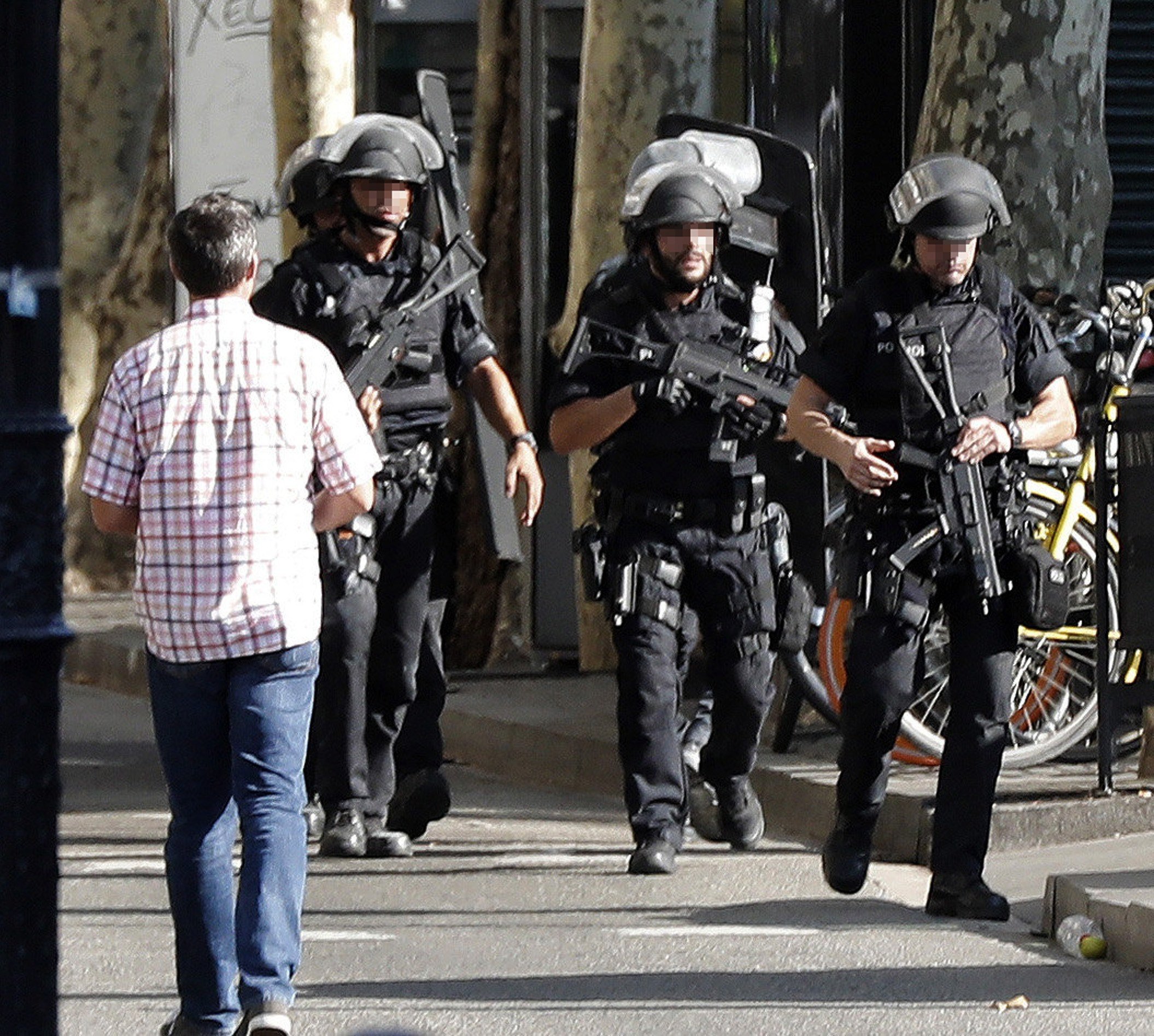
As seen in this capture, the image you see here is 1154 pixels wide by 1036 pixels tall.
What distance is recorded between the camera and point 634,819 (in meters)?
8.14

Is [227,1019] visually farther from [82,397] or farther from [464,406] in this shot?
[82,397]

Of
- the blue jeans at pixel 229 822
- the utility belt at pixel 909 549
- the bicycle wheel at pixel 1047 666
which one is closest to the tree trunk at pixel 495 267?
the bicycle wheel at pixel 1047 666

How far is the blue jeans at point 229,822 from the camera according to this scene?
18.8ft

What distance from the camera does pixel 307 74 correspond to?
40.1ft

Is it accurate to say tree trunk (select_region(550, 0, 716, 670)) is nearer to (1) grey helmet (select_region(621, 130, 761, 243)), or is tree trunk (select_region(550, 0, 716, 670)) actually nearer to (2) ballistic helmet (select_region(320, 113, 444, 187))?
(1) grey helmet (select_region(621, 130, 761, 243))

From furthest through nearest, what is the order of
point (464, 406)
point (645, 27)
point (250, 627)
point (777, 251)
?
point (464, 406)
point (645, 27)
point (777, 251)
point (250, 627)

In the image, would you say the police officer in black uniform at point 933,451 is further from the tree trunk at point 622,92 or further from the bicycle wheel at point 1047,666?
the tree trunk at point 622,92

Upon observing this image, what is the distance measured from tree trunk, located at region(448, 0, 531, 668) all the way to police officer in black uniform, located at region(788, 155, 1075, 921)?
535 cm

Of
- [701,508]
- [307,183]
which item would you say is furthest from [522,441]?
[307,183]

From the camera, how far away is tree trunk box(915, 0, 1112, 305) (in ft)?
32.3

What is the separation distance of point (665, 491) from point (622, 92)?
Result: 3865mm

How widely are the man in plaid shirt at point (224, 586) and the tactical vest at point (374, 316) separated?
7.61ft

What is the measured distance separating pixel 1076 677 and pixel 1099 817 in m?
1.01

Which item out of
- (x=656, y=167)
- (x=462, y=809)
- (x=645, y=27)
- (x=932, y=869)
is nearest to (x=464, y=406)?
(x=645, y=27)
